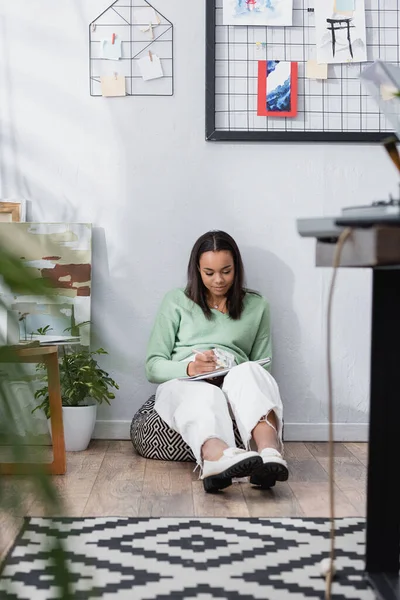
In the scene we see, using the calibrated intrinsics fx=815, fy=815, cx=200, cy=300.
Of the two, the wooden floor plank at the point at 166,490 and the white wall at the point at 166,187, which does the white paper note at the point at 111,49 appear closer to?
the white wall at the point at 166,187

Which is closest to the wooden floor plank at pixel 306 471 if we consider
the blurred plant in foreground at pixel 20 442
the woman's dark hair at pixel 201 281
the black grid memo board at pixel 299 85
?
the woman's dark hair at pixel 201 281

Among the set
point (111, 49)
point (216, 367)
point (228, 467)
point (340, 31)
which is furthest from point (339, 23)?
point (228, 467)

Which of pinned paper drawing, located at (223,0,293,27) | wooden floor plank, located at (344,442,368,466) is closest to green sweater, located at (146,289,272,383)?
wooden floor plank, located at (344,442,368,466)

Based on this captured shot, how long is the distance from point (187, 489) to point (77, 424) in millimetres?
661

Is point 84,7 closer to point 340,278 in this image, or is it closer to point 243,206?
point 243,206

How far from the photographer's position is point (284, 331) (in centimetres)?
329

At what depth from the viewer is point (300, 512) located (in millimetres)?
2287

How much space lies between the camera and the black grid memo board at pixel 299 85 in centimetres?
320

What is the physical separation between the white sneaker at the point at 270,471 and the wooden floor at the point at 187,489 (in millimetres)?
39

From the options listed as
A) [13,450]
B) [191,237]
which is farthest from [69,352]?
[13,450]

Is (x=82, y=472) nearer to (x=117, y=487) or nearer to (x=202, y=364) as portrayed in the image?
(x=117, y=487)

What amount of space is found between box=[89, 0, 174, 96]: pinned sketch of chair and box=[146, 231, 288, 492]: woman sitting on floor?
72 cm

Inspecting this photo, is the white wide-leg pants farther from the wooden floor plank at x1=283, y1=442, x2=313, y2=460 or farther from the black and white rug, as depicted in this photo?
the black and white rug

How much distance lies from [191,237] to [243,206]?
0.24 meters
